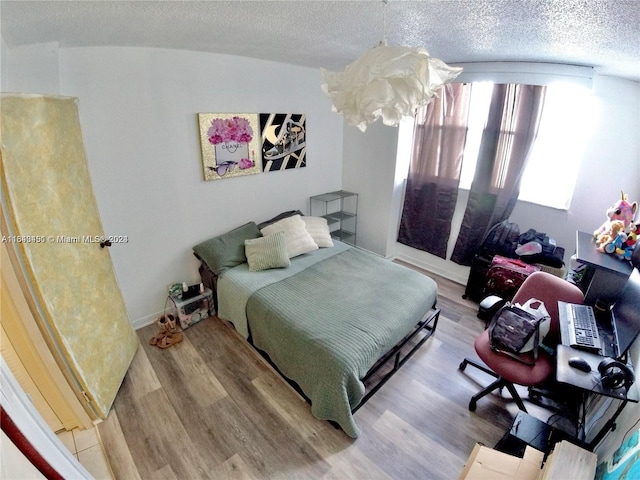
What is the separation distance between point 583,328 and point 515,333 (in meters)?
0.36

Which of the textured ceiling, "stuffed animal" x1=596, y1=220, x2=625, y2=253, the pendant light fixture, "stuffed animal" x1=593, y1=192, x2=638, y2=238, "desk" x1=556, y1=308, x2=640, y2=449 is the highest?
the textured ceiling

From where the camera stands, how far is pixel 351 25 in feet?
5.65

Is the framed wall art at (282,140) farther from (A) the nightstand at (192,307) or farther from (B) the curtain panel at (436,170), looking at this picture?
(A) the nightstand at (192,307)

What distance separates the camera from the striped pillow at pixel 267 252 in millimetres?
2967

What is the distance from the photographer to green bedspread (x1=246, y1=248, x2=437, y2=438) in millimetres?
1949

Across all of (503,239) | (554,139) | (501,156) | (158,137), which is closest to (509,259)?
(503,239)

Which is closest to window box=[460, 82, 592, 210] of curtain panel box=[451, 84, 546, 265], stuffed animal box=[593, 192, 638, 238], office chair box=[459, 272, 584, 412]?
curtain panel box=[451, 84, 546, 265]

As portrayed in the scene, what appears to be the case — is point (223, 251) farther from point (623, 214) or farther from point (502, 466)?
point (623, 214)

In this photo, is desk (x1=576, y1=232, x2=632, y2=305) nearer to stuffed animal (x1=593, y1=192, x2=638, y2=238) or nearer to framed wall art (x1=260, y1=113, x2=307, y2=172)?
stuffed animal (x1=593, y1=192, x2=638, y2=238)

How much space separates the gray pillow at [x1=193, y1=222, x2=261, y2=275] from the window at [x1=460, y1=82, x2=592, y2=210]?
2855 mm

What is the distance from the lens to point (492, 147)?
315 cm

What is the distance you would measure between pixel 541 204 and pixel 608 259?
3.82 feet

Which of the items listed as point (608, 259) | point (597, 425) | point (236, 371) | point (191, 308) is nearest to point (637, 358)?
point (597, 425)

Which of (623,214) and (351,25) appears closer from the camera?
(351,25)
